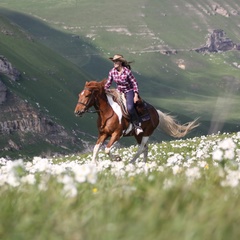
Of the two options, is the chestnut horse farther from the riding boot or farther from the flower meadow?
the flower meadow

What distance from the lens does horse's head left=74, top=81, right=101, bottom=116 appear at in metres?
17.8

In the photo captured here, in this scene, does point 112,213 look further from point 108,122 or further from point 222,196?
point 108,122

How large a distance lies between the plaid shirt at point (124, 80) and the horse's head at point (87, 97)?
0.43 metres

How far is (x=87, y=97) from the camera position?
1805cm

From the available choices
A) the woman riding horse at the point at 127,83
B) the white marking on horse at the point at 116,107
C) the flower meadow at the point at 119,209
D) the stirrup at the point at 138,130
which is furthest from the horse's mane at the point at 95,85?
the flower meadow at the point at 119,209

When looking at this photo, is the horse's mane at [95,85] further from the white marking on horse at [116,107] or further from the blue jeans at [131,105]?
the blue jeans at [131,105]

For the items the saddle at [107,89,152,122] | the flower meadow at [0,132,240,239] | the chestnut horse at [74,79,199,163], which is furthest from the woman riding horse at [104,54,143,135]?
the flower meadow at [0,132,240,239]

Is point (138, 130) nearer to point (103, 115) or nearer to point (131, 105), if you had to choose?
point (131, 105)

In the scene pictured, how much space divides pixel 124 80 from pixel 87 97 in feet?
4.18

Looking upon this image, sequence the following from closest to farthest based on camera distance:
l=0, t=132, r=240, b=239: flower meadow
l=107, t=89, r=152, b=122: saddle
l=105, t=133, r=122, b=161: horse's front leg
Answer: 1. l=0, t=132, r=240, b=239: flower meadow
2. l=105, t=133, r=122, b=161: horse's front leg
3. l=107, t=89, r=152, b=122: saddle

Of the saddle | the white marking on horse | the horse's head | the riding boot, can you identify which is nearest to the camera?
the horse's head

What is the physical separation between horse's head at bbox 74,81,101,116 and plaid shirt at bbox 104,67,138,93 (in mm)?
434

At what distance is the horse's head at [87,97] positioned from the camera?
58.3 feet

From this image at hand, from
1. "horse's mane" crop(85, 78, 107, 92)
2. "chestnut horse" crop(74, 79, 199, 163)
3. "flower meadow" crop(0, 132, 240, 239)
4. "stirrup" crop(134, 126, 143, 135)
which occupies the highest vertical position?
"flower meadow" crop(0, 132, 240, 239)
